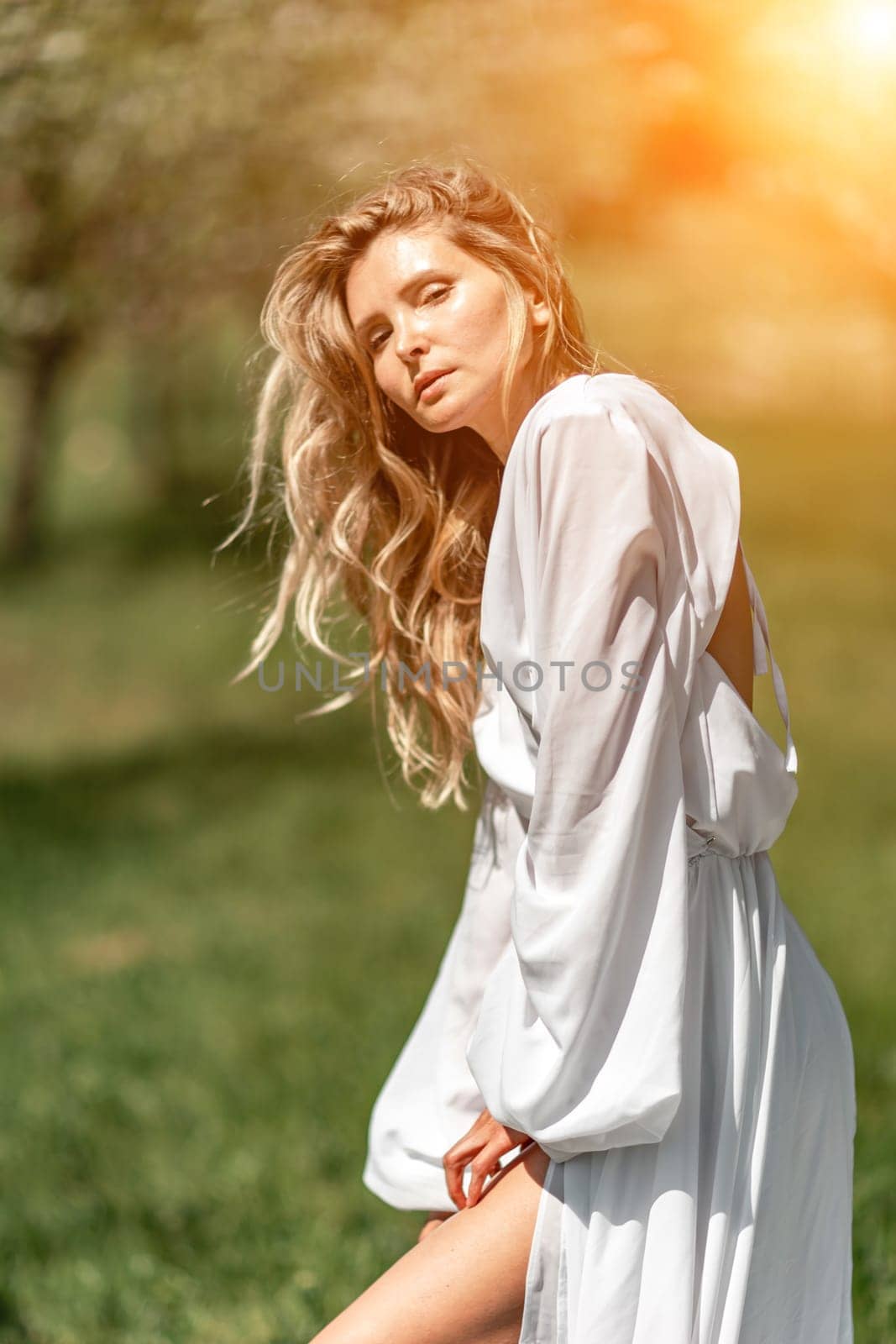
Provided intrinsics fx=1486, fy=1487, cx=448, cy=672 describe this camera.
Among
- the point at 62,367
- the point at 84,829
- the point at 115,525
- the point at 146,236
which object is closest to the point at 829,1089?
the point at 84,829

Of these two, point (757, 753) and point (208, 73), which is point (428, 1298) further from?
point (208, 73)

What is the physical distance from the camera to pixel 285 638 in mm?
7543

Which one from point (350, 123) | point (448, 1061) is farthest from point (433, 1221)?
point (350, 123)

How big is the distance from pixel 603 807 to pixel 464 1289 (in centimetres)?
49

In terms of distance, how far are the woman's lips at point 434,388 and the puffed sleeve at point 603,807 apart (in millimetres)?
213

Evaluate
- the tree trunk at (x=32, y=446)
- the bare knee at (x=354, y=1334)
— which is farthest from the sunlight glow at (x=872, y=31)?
the tree trunk at (x=32, y=446)

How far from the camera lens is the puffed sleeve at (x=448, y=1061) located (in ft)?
5.66

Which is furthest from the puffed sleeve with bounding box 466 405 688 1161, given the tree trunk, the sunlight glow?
the tree trunk

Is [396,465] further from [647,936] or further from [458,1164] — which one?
[458,1164]

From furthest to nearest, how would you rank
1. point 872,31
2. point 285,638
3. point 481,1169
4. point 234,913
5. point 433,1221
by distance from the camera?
point 285,638
point 234,913
point 872,31
point 433,1221
point 481,1169

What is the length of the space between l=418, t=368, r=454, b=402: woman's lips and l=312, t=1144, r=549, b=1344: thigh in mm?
771

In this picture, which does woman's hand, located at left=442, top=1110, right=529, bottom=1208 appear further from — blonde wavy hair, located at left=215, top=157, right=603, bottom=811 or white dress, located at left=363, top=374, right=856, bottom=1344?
blonde wavy hair, located at left=215, top=157, right=603, bottom=811

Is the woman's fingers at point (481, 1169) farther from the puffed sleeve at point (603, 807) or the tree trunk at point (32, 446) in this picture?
the tree trunk at point (32, 446)

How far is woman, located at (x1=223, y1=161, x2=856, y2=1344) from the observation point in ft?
4.36
